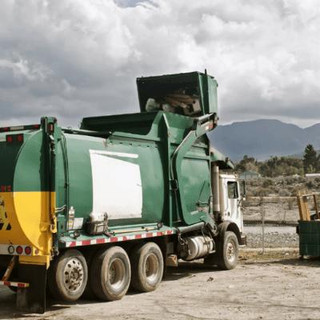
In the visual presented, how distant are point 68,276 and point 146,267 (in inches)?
103

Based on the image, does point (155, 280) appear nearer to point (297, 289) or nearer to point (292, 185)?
point (297, 289)

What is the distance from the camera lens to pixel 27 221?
923 centimetres

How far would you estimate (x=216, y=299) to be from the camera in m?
10.9

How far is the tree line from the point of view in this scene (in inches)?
3157

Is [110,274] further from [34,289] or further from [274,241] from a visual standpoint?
[274,241]

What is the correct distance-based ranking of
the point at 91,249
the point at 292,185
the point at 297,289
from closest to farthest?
the point at 91,249 < the point at 297,289 < the point at 292,185

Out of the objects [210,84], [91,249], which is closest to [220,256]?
[210,84]

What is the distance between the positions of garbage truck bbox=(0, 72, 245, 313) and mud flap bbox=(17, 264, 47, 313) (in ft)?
0.05

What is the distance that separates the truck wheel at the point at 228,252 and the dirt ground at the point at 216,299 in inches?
11.2

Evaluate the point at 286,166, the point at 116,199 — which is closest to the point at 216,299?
the point at 116,199

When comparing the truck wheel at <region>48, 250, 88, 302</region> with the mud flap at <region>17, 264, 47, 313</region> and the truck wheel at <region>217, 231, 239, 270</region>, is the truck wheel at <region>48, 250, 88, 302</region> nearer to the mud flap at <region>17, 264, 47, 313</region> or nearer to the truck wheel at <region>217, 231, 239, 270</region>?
the mud flap at <region>17, 264, 47, 313</region>

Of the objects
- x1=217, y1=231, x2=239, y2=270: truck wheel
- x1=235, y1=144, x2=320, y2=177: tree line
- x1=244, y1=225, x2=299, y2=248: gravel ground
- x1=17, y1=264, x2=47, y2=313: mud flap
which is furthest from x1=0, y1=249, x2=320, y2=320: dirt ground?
x1=235, y1=144, x2=320, y2=177: tree line

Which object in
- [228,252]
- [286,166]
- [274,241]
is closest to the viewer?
[228,252]

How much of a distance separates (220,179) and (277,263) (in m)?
2.90
